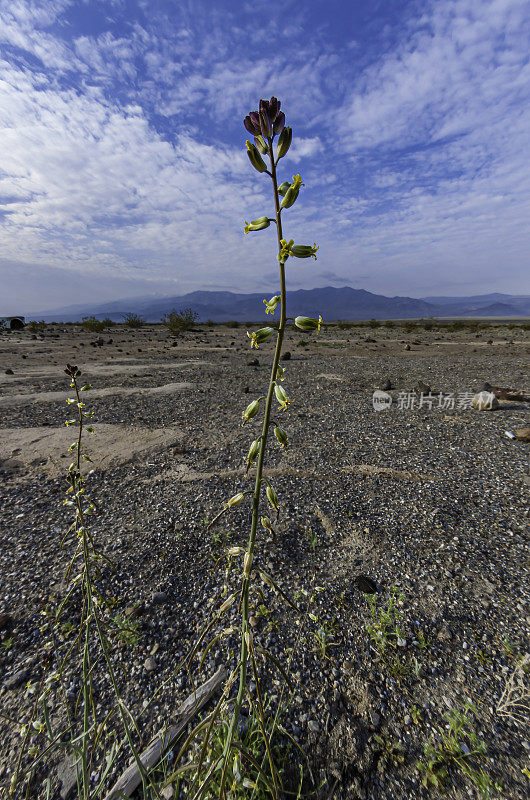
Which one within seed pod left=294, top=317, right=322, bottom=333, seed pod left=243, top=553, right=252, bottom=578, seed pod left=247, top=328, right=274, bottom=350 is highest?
seed pod left=294, top=317, right=322, bottom=333

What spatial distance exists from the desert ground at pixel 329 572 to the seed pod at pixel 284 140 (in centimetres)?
385

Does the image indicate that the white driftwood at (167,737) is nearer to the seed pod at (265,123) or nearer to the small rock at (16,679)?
the small rock at (16,679)

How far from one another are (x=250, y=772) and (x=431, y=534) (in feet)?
12.7

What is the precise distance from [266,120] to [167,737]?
4194mm

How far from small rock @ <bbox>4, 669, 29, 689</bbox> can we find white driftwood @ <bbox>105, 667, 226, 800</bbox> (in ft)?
4.74

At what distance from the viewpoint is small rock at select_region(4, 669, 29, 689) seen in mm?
2963

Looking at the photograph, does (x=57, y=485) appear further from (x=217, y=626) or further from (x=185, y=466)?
(x=217, y=626)

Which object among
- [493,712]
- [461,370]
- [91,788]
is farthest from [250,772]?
[461,370]

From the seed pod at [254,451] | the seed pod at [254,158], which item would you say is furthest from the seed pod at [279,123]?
the seed pod at [254,451]

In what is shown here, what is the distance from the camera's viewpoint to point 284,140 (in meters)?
1.68

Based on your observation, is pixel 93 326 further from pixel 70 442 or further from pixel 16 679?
pixel 16 679

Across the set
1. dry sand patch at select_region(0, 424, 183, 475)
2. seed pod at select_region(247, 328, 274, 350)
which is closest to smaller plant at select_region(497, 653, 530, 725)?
seed pod at select_region(247, 328, 274, 350)

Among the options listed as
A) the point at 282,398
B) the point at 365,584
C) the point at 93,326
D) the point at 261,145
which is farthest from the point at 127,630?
the point at 93,326

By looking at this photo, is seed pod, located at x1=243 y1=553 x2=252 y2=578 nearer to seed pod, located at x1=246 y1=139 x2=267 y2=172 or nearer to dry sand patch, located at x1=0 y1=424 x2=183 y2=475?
seed pod, located at x1=246 y1=139 x2=267 y2=172
